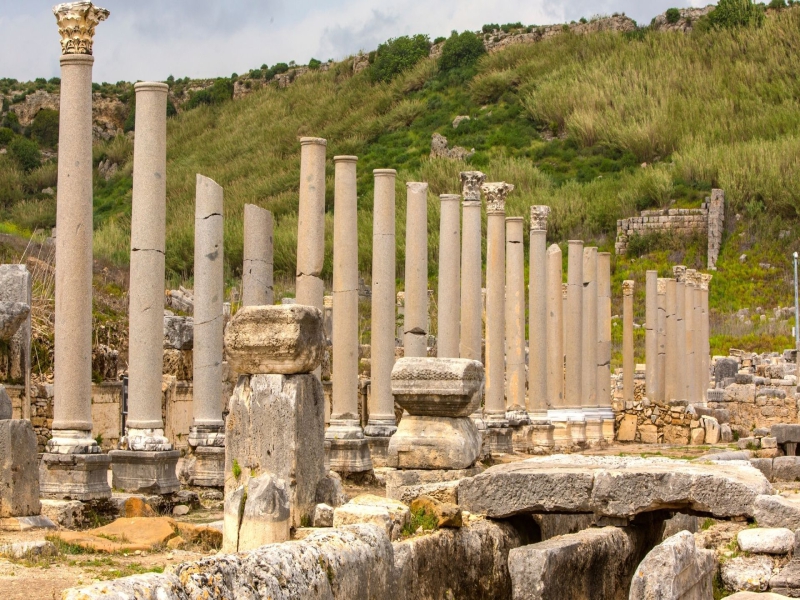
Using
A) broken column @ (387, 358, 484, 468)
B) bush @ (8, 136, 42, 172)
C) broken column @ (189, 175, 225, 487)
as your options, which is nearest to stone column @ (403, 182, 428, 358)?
broken column @ (189, 175, 225, 487)

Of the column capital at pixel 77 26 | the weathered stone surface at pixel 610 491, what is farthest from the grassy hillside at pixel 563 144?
the weathered stone surface at pixel 610 491

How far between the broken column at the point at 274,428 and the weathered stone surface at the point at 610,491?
1.43 meters

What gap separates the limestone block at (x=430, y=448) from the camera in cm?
1254

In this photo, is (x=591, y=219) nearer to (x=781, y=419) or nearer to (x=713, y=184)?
(x=713, y=184)

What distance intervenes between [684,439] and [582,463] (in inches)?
801

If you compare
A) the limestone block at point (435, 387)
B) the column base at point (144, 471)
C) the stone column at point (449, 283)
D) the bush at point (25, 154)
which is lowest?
the column base at point (144, 471)

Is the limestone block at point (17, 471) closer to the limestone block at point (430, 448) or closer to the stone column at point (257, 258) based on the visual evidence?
the limestone block at point (430, 448)

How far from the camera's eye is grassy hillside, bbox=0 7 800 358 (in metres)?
53.7

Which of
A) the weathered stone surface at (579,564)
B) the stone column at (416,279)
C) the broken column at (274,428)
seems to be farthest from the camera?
the stone column at (416,279)

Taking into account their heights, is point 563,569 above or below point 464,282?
below

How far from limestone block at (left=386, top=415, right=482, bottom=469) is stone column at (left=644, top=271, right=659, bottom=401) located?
873 inches

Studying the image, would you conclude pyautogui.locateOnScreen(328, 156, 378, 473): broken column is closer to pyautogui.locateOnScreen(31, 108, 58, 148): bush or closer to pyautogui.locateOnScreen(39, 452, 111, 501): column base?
pyautogui.locateOnScreen(39, 452, 111, 501): column base

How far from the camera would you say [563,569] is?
1013 centimetres

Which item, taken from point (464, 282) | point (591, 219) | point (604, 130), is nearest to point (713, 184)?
point (591, 219)
